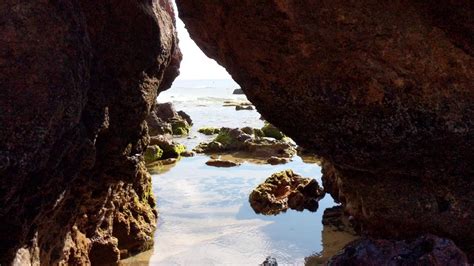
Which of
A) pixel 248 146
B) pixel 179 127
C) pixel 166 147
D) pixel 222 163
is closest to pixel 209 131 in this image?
pixel 179 127

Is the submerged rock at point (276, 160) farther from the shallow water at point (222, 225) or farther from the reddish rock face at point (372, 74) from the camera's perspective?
the reddish rock face at point (372, 74)

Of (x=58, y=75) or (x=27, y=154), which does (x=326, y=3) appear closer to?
(x=58, y=75)

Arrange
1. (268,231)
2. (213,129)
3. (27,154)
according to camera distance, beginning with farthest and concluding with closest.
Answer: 1. (213,129)
2. (268,231)
3. (27,154)

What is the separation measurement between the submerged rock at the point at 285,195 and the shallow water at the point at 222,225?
0.74ft

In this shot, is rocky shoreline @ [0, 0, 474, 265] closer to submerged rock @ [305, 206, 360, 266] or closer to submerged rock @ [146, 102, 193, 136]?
submerged rock @ [305, 206, 360, 266]

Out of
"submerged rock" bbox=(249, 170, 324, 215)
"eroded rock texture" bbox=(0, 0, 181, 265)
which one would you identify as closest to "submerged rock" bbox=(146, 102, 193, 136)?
"submerged rock" bbox=(249, 170, 324, 215)

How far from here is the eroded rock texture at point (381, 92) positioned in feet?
17.7

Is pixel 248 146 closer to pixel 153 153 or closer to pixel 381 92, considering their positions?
pixel 153 153

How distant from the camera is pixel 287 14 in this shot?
557 cm

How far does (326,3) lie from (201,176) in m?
10.5

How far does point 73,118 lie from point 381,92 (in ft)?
11.4

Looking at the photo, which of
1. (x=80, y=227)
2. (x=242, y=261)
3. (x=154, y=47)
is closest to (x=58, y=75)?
(x=154, y=47)

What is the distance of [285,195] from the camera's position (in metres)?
11.9

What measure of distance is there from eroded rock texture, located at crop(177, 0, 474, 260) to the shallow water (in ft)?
10.6
